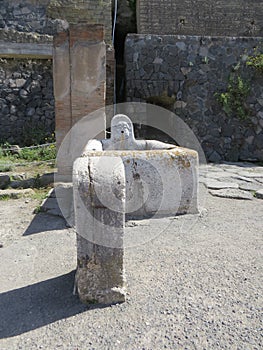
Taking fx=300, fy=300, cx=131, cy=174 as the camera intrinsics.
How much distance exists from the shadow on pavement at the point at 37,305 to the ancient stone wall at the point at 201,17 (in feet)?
28.1

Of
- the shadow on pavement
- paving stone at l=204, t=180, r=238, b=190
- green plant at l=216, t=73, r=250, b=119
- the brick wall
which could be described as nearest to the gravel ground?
the shadow on pavement

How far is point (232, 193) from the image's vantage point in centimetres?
409

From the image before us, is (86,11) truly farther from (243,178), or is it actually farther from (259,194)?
(259,194)

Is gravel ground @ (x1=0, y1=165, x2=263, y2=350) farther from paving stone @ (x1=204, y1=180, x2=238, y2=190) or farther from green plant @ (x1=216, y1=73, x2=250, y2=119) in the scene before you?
green plant @ (x1=216, y1=73, x2=250, y2=119)

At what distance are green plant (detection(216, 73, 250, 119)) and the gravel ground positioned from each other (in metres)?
4.73

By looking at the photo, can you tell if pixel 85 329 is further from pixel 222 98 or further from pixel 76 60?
pixel 222 98

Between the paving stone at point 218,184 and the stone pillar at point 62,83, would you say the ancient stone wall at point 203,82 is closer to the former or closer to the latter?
the paving stone at point 218,184

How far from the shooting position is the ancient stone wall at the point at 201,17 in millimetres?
8875

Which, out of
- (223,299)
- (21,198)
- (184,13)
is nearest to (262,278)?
(223,299)

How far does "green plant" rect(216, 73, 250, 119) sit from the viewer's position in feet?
23.3

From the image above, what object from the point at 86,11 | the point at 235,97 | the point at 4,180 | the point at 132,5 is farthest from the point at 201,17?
the point at 4,180

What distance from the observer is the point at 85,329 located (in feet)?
5.17

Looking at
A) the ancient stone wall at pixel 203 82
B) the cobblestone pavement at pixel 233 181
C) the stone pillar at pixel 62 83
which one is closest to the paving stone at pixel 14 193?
the stone pillar at pixel 62 83

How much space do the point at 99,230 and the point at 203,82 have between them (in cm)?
634
